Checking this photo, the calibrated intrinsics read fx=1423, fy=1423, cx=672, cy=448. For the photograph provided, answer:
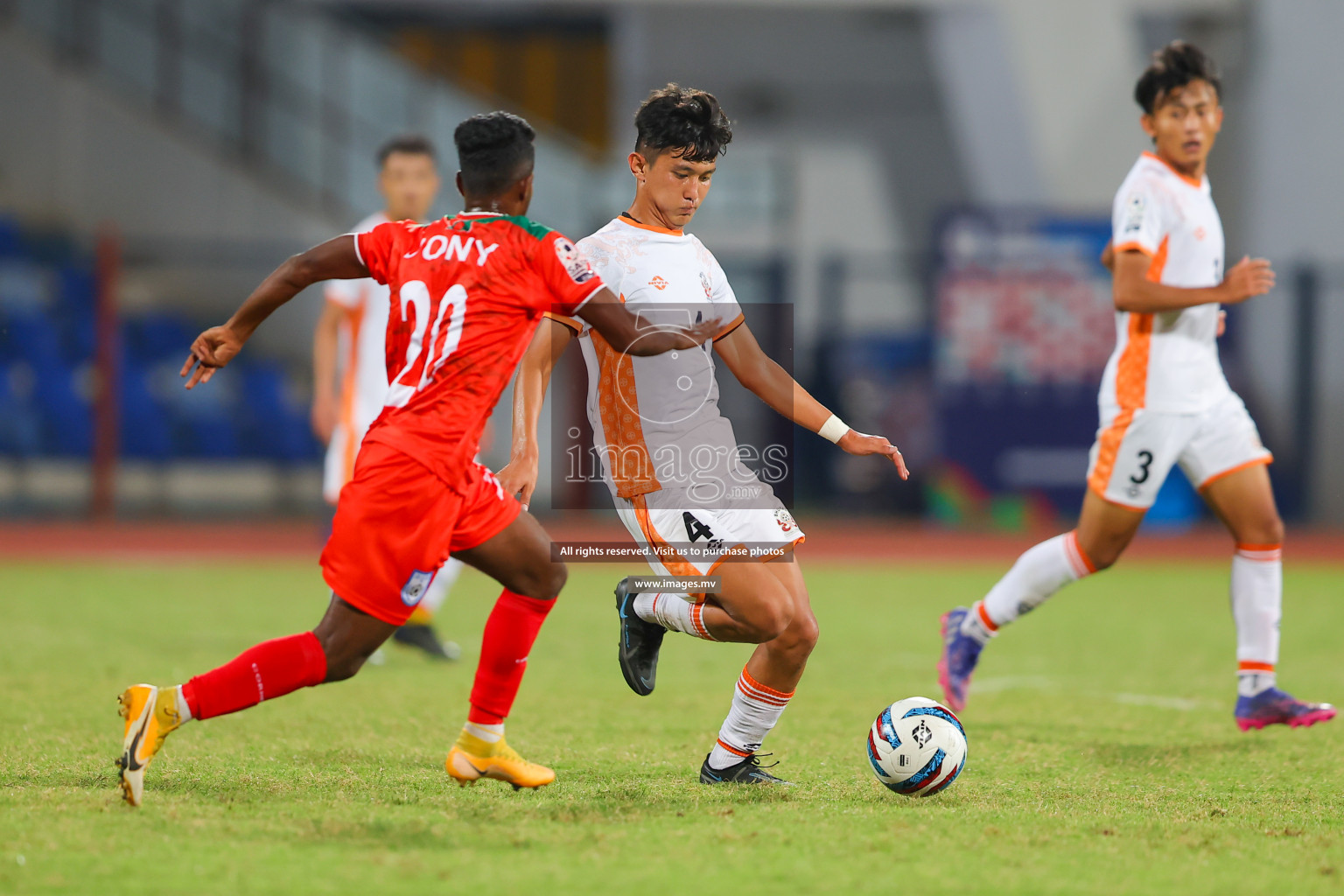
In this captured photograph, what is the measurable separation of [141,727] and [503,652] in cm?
101

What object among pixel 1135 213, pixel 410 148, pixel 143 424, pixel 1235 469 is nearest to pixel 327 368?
pixel 410 148

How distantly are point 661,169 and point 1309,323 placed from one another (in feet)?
46.0

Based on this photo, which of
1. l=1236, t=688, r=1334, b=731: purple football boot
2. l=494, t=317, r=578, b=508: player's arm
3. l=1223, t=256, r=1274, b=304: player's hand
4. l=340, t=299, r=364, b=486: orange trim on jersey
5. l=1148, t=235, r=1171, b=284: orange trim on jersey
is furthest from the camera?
l=340, t=299, r=364, b=486: orange trim on jersey

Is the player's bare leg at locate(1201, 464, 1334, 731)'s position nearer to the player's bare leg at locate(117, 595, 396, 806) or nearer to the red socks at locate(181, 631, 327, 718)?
the player's bare leg at locate(117, 595, 396, 806)

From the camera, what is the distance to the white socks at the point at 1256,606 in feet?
17.8

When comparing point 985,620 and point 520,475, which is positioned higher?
point 520,475

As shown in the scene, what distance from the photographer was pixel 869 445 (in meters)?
4.29

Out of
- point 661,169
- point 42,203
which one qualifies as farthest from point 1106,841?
point 42,203

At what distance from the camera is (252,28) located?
17.6 m

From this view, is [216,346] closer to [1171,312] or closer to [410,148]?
[410,148]

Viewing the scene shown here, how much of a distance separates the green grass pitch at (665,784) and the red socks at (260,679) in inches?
11.4

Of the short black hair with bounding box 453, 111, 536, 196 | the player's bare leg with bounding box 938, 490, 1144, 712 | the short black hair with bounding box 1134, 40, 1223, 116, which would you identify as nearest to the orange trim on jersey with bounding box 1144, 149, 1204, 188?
the short black hair with bounding box 1134, 40, 1223, 116

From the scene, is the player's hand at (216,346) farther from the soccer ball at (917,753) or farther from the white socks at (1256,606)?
the white socks at (1256,606)

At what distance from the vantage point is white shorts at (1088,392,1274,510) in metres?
5.42
